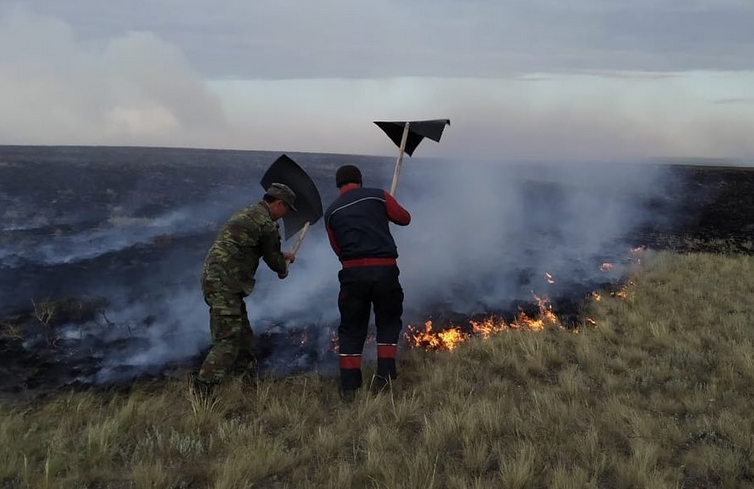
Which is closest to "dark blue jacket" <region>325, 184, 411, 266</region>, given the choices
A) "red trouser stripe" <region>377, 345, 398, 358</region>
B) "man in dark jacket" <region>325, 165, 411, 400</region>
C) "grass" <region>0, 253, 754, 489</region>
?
"man in dark jacket" <region>325, 165, 411, 400</region>

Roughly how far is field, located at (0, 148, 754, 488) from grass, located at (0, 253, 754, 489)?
0.06ft

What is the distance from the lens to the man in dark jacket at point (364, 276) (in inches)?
201

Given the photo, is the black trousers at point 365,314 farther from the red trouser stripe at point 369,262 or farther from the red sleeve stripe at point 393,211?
the red sleeve stripe at point 393,211

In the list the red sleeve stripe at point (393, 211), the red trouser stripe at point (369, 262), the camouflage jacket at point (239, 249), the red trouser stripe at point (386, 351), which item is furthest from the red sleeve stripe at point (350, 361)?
the red sleeve stripe at point (393, 211)

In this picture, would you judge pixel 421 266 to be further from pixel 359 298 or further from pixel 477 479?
pixel 477 479

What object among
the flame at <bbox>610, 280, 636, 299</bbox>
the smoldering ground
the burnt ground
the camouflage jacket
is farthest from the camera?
the flame at <bbox>610, 280, 636, 299</bbox>

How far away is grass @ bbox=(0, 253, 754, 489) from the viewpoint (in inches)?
148

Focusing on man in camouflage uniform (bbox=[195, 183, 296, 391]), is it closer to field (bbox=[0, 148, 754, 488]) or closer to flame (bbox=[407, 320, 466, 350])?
field (bbox=[0, 148, 754, 488])

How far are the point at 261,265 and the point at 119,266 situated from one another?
2772 mm

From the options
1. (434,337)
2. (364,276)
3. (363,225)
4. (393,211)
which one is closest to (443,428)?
(364,276)

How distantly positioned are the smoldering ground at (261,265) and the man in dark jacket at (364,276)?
118 cm

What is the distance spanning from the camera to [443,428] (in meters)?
4.41

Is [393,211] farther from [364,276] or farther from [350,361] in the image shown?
[350,361]

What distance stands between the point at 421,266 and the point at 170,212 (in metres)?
10.8
